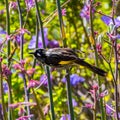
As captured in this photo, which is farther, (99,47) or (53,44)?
(53,44)

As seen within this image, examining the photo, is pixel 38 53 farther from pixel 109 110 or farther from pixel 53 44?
pixel 53 44

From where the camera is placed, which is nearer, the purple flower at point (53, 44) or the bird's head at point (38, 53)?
the bird's head at point (38, 53)

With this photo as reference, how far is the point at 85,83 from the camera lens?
3.82 meters

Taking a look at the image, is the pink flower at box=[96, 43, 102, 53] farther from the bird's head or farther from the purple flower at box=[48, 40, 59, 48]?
the purple flower at box=[48, 40, 59, 48]

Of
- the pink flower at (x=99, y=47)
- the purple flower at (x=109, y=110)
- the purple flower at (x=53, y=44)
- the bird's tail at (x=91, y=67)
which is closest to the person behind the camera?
the bird's tail at (x=91, y=67)

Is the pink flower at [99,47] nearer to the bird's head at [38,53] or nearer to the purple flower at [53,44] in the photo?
the bird's head at [38,53]

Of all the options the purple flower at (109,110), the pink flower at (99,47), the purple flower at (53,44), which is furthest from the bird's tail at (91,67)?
the purple flower at (53,44)

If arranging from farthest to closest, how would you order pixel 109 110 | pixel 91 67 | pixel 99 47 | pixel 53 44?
1. pixel 53 44
2. pixel 109 110
3. pixel 99 47
4. pixel 91 67

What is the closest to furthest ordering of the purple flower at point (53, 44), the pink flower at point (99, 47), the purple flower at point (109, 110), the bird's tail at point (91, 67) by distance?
the bird's tail at point (91, 67), the pink flower at point (99, 47), the purple flower at point (109, 110), the purple flower at point (53, 44)

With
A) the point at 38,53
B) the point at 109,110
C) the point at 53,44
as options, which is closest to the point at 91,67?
the point at 38,53

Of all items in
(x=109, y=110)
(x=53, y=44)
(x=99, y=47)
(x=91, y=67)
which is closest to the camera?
(x=91, y=67)

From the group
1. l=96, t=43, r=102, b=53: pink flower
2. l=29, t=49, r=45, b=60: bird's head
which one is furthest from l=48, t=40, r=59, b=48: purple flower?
l=29, t=49, r=45, b=60: bird's head

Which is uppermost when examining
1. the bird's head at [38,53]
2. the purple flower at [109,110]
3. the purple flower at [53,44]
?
the purple flower at [53,44]

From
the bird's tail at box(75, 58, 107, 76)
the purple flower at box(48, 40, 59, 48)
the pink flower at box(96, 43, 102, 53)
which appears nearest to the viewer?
the bird's tail at box(75, 58, 107, 76)
